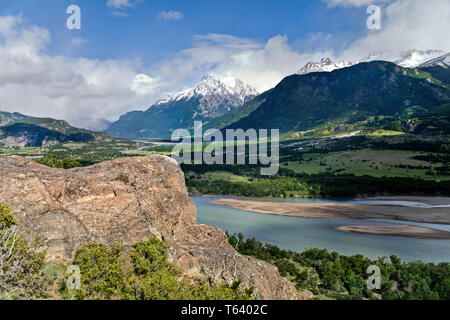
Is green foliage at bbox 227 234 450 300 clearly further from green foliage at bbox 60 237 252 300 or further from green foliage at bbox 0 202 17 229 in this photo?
green foliage at bbox 0 202 17 229

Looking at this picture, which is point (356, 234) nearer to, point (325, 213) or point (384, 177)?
point (325, 213)

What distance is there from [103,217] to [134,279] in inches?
264

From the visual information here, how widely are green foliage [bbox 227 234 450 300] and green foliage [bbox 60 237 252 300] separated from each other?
23607mm

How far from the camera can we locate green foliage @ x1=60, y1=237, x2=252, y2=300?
19.2 m

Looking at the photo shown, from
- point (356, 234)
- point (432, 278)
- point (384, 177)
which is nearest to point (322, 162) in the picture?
point (384, 177)

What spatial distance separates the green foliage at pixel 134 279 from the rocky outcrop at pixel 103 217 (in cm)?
163

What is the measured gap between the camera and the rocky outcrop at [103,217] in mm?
23047

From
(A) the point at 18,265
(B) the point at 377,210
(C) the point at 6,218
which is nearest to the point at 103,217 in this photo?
(C) the point at 6,218

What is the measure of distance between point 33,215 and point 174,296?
1256 centimetres
